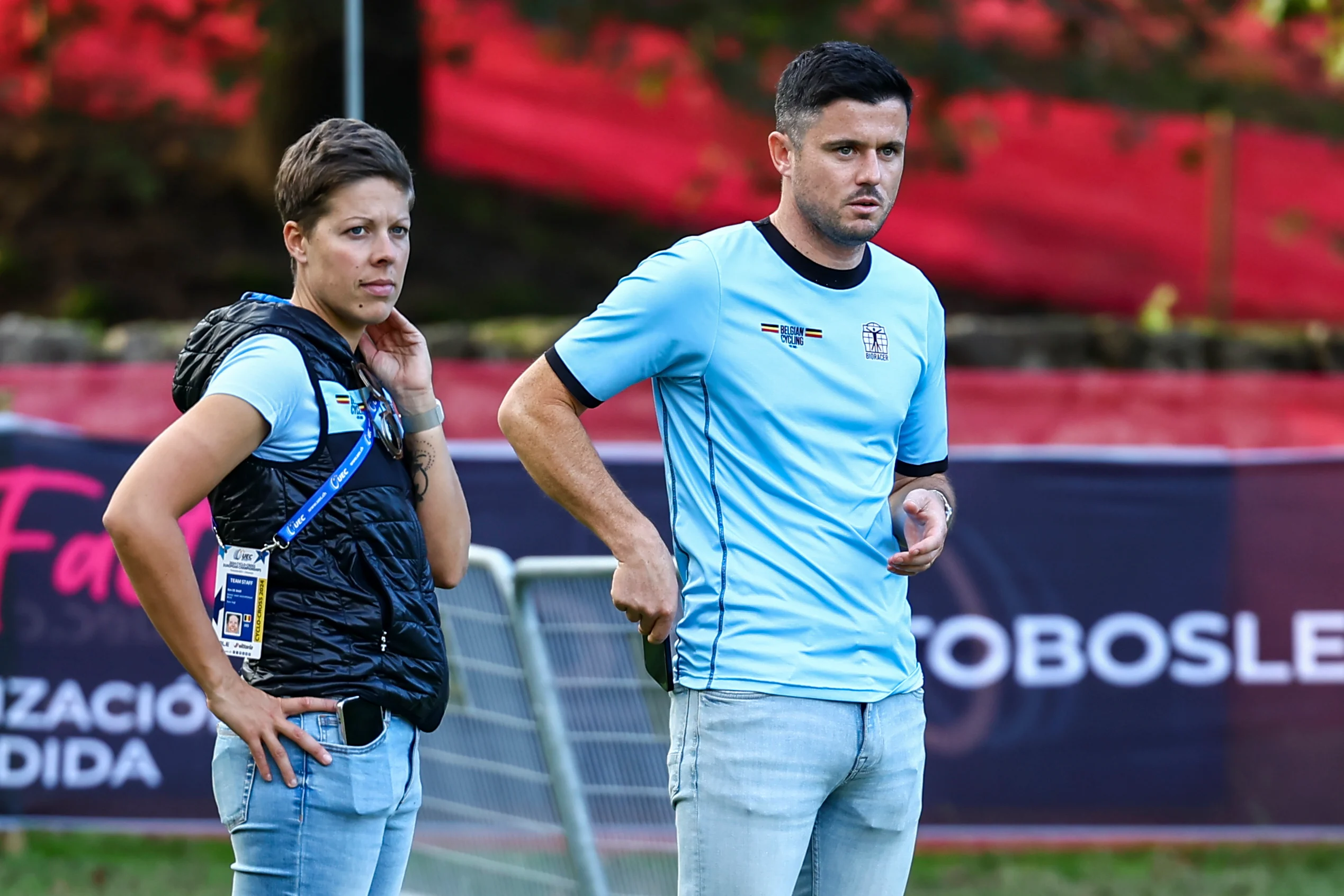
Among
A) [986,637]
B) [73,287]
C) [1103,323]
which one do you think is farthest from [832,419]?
[73,287]

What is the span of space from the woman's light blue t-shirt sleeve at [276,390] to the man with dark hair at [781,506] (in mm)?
413

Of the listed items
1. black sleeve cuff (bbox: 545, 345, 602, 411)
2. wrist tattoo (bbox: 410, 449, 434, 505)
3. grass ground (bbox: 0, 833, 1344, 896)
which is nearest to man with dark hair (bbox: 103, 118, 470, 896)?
wrist tattoo (bbox: 410, 449, 434, 505)

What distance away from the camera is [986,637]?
6320mm

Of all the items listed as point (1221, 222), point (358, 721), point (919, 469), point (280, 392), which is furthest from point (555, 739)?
point (1221, 222)

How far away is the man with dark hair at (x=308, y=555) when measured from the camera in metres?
2.59

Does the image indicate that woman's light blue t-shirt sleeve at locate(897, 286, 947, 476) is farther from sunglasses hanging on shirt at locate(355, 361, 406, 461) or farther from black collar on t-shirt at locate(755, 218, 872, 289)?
sunglasses hanging on shirt at locate(355, 361, 406, 461)

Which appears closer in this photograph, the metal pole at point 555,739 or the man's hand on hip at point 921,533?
the man's hand on hip at point 921,533

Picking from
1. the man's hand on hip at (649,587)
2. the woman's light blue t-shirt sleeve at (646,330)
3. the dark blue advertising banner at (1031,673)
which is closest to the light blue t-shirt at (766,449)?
the woman's light blue t-shirt sleeve at (646,330)

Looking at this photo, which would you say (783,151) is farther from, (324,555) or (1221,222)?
(1221,222)

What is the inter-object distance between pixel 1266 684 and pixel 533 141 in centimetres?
905

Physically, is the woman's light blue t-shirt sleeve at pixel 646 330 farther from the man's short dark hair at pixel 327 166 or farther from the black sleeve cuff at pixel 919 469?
the black sleeve cuff at pixel 919 469

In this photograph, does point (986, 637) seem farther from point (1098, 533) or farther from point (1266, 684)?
point (1266, 684)

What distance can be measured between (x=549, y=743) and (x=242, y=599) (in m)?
2.25

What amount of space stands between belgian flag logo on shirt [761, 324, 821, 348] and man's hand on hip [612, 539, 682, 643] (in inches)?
17.3
